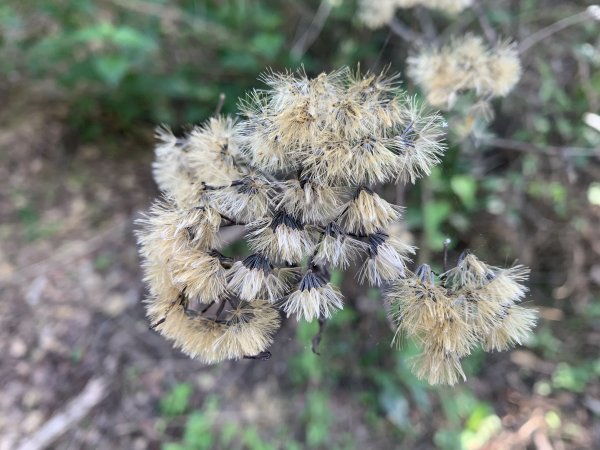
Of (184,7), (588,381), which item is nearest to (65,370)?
(184,7)

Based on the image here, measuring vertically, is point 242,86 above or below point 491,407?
above

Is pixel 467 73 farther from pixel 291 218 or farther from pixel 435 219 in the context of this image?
pixel 435 219

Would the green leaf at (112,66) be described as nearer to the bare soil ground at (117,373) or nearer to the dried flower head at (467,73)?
the bare soil ground at (117,373)

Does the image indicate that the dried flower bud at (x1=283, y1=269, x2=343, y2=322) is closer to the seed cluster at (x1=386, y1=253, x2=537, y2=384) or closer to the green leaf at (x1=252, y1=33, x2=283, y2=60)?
the seed cluster at (x1=386, y1=253, x2=537, y2=384)

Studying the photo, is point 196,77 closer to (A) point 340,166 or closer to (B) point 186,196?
(B) point 186,196

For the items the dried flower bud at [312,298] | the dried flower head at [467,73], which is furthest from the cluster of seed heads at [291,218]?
the dried flower head at [467,73]

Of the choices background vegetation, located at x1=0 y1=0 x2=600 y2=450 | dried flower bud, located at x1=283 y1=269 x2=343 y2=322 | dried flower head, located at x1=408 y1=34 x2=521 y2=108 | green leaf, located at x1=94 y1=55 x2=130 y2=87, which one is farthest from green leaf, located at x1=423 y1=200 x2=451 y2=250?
green leaf, located at x1=94 y1=55 x2=130 y2=87
